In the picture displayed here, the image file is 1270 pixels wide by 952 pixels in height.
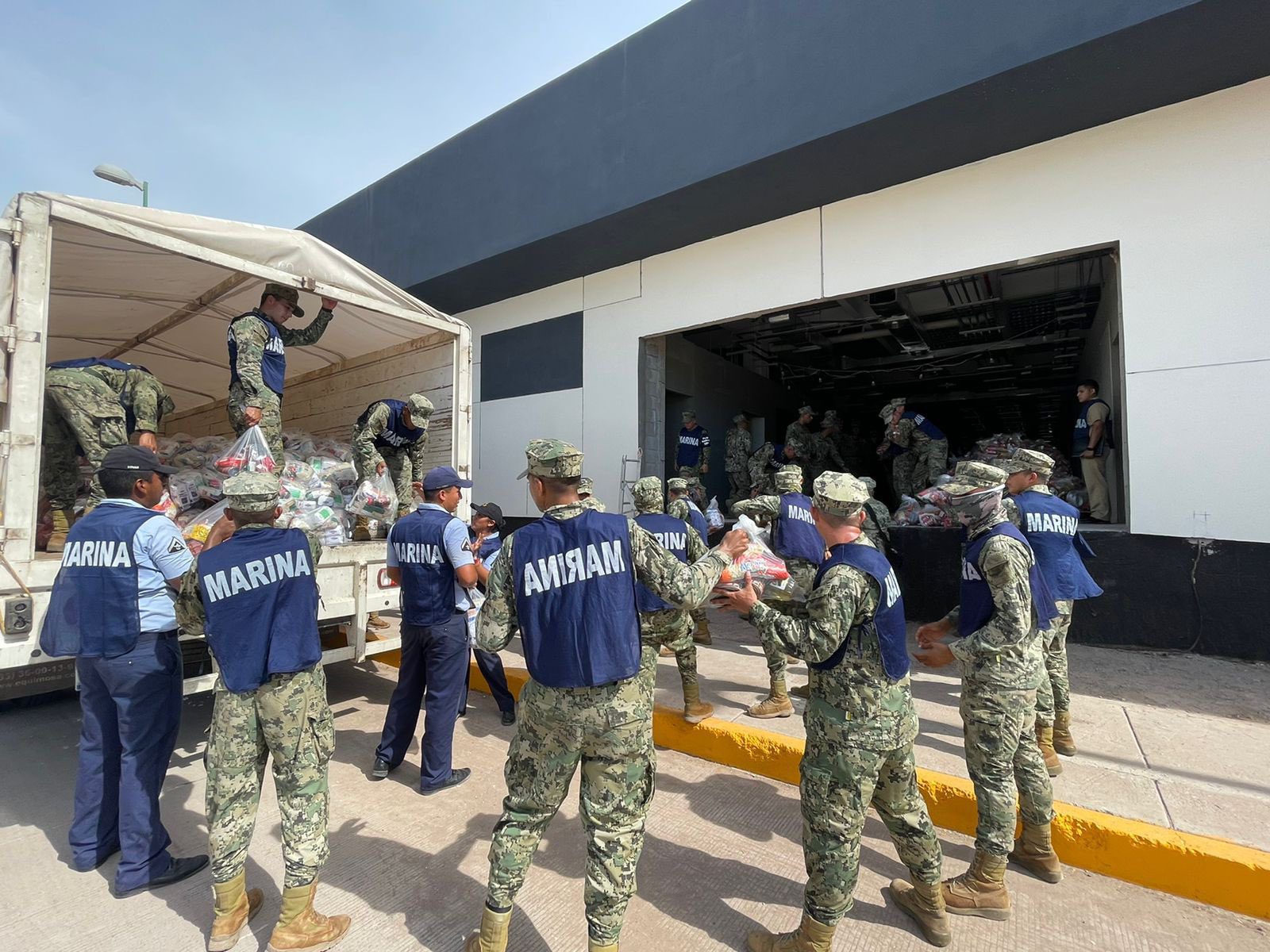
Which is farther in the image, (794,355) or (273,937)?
(794,355)

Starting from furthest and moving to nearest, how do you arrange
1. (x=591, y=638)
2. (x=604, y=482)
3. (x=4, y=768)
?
(x=604, y=482), (x=4, y=768), (x=591, y=638)

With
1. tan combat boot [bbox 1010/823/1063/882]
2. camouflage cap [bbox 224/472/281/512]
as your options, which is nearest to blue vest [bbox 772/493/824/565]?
tan combat boot [bbox 1010/823/1063/882]

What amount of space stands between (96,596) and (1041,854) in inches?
152

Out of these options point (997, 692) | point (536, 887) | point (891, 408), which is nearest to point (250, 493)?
point (536, 887)

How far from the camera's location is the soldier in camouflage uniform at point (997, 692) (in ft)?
7.39

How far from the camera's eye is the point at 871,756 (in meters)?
2.00

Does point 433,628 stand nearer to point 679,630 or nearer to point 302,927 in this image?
point 302,927

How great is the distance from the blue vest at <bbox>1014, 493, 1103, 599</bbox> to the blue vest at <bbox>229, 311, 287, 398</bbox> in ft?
15.5

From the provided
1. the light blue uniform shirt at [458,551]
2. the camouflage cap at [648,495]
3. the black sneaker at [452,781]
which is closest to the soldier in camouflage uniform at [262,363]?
the light blue uniform shirt at [458,551]

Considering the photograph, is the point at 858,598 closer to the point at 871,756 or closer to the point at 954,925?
the point at 871,756

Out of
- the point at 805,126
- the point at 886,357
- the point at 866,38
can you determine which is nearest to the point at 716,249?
the point at 805,126

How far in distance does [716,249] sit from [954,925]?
22.6 feet

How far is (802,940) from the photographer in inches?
77.0

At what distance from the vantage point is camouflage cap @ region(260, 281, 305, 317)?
4160mm
